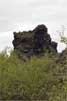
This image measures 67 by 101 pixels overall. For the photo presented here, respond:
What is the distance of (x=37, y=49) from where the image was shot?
61281 mm

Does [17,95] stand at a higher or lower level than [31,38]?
lower

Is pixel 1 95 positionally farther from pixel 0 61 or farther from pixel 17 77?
pixel 0 61

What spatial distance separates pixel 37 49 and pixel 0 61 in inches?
673

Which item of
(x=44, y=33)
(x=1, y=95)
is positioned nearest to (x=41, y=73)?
(x=1, y=95)

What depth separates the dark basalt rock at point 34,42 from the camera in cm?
6031

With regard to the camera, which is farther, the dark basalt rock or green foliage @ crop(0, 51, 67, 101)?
the dark basalt rock

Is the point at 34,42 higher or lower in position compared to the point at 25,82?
higher

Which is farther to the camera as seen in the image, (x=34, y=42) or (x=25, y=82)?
(x=34, y=42)

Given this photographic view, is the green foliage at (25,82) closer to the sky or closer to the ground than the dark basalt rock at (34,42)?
closer to the ground

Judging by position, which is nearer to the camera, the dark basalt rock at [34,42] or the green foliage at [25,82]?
the green foliage at [25,82]

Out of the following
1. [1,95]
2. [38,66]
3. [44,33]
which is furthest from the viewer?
[44,33]

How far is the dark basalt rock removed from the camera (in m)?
60.3

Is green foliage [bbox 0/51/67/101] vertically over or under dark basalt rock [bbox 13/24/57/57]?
under

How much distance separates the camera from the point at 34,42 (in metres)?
62.0
